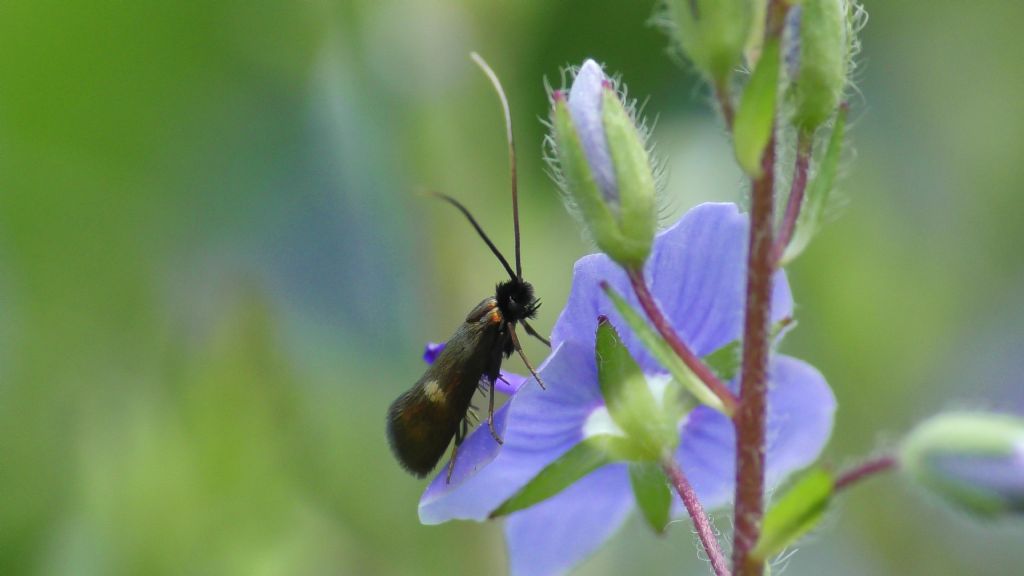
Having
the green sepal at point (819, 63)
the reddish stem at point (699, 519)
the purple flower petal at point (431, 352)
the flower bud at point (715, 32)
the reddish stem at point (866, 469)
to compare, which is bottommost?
the reddish stem at point (866, 469)

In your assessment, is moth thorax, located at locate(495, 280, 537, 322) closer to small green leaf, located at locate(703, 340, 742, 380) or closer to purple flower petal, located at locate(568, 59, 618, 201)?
small green leaf, located at locate(703, 340, 742, 380)

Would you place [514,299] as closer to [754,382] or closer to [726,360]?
[726,360]

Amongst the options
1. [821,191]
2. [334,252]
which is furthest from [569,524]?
[334,252]

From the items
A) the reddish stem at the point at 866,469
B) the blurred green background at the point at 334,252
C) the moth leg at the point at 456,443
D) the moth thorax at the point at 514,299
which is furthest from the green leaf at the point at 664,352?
the blurred green background at the point at 334,252

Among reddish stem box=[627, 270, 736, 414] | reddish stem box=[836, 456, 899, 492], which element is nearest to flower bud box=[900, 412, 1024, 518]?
reddish stem box=[836, 456, 899, 492]

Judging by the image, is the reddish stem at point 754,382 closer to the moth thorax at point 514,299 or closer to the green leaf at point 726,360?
the green leaf at point 726,360

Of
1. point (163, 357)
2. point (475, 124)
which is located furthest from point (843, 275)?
point (163, 357)
